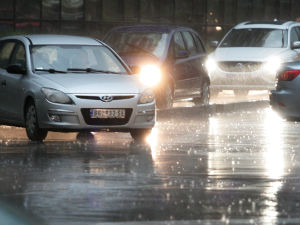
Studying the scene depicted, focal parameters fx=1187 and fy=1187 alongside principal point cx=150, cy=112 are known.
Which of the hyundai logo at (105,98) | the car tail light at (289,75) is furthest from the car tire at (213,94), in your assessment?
the hyundai logo at (105,98)

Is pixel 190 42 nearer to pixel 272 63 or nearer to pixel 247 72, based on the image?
pixel 247 72

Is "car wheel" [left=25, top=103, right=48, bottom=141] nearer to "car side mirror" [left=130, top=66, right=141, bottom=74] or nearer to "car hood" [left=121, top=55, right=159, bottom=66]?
"car side mirror" [left=130, top=66, right=141, bottom=74]

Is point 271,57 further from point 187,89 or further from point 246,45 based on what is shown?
point 187,89

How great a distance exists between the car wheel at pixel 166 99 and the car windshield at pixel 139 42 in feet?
2.32

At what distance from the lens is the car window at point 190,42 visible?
24.8 m

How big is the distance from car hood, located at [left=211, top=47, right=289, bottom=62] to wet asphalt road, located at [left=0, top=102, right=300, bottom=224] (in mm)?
8289

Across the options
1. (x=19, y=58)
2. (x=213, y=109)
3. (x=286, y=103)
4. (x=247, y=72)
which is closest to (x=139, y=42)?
(x=213, y=109)

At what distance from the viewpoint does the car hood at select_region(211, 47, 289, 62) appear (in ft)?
90.8

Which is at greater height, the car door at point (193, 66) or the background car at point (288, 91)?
the background car at point (288, 91)

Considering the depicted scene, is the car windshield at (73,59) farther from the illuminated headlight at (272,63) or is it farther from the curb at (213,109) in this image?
the illuminated headlight at (272,63)

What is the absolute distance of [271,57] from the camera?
27.5 meters

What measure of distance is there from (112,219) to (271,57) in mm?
18544

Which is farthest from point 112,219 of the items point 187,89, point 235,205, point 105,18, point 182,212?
point 105,18

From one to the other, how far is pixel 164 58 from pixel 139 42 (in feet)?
2.42
